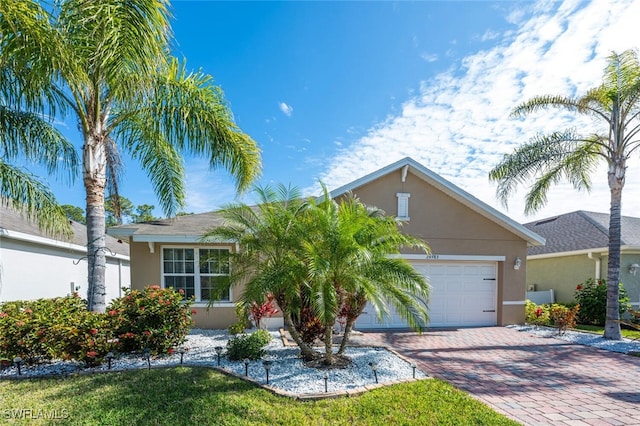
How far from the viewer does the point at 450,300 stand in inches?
450

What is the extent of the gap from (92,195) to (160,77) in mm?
3328

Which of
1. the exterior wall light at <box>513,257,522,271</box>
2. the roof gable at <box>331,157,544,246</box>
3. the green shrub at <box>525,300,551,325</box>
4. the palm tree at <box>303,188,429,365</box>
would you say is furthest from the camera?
the green shrub at <box>525,300,551,325</box>

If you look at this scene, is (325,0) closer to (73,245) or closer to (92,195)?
(92,195)

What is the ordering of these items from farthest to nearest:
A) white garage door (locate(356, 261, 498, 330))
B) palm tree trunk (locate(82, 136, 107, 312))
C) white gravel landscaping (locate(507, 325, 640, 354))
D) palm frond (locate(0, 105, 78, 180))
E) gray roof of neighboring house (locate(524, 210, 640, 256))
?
gray roof of neighboring house (locate(524, 210, 640, 256)) < white garage door (locate(356, 261, 498, 330)) < white gravel landscaping (locate(507, 325, 640, 354)) < palm frond (locate(0, 105, 78, 180)) < palm tree trunk (locate(82, 136, 107, 312))

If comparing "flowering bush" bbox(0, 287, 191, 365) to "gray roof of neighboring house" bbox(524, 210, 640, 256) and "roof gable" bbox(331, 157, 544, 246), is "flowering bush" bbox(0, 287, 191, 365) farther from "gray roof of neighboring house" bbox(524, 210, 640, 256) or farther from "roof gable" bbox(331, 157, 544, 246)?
"gray roof of neighboring house" bbox(524, 210, 640, 256)

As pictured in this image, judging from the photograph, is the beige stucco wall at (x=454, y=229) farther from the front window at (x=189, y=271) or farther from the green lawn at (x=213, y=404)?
the green lawn at (x=213, y=404)

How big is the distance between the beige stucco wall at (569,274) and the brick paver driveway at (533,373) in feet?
25.0

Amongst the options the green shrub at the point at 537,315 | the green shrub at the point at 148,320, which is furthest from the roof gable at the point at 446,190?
the green shrub at the point at 148,320

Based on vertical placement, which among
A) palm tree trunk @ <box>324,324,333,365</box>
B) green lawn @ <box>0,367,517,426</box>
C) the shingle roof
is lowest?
green lawn @ <box>0,367,517,426</box>

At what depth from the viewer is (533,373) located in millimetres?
6527

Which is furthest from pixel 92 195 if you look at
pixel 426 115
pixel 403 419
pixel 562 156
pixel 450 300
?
pixel 562 156

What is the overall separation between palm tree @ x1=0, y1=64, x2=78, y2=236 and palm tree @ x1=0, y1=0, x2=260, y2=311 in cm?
76

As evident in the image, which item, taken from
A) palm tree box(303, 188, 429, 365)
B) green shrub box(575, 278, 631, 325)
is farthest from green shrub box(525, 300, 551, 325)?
palm tree box(303, 188, 429, 365)

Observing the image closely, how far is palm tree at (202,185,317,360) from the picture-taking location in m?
5.64
